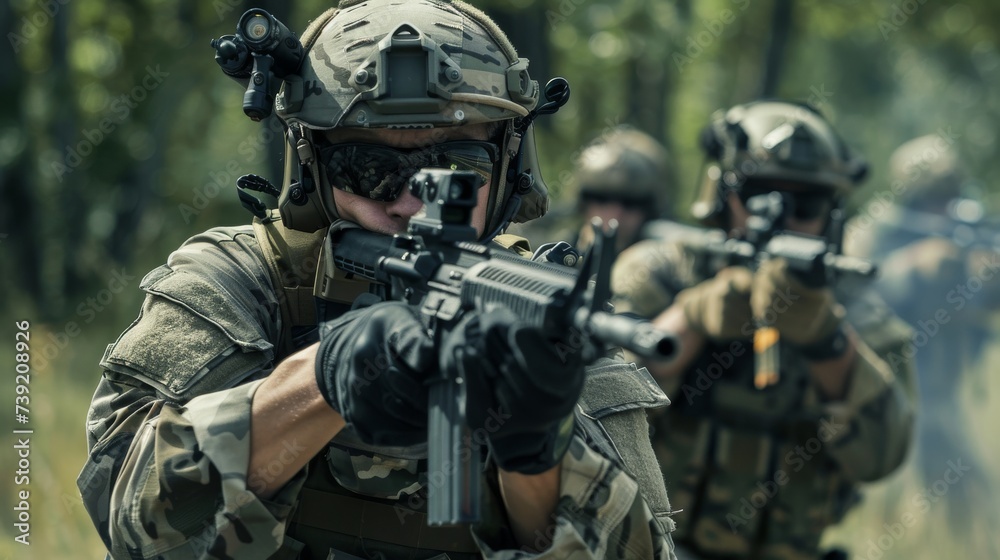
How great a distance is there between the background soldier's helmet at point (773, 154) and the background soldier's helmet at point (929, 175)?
6.01m

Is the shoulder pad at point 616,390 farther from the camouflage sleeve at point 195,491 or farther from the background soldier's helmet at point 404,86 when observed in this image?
the camouflage sleeve at point 195,491

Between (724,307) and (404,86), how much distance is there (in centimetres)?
407

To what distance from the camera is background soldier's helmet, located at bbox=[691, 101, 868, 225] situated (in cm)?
762

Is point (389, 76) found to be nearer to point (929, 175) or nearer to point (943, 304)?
point (943, 304)

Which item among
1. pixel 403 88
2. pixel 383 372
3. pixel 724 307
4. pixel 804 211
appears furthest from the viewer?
pixel 804 211

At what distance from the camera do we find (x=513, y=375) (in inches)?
99.7

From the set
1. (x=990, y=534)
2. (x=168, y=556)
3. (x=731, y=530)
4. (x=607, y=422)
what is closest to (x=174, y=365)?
(x=168, y=556)

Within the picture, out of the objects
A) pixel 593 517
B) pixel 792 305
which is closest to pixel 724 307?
pixel 792 305

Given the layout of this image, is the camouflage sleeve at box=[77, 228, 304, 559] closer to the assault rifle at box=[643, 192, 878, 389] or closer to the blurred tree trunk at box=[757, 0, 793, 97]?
the assault rifle at box=[643, 192, 878, 389]

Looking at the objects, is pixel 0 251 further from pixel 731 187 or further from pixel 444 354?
pixel 444 354

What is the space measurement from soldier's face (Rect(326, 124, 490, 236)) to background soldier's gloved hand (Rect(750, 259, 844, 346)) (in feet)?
12.0

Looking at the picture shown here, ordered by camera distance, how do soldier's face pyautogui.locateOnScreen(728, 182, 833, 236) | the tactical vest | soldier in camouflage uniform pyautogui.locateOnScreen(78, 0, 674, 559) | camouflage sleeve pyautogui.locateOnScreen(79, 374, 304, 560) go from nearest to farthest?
soldier in camouflage uniform pyautogui.locateOnScreen(78, 0, 674, 559)
camouflage sleeve pyautogui.locateOnScreen(79, 374, 304, 560)
the tactical vest
soldier's face pyautogui.locateOnScreen(728, 182, 833, 236)

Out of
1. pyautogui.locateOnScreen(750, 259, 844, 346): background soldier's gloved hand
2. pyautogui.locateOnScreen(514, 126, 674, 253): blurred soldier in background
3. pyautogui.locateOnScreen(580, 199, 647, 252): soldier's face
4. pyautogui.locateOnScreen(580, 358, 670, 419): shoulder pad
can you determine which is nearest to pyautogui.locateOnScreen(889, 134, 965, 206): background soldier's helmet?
pyautogui.locateOnScreen(514, 126, 674, 253): blurred soldier in background

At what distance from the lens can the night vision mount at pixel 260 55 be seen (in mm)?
3613
